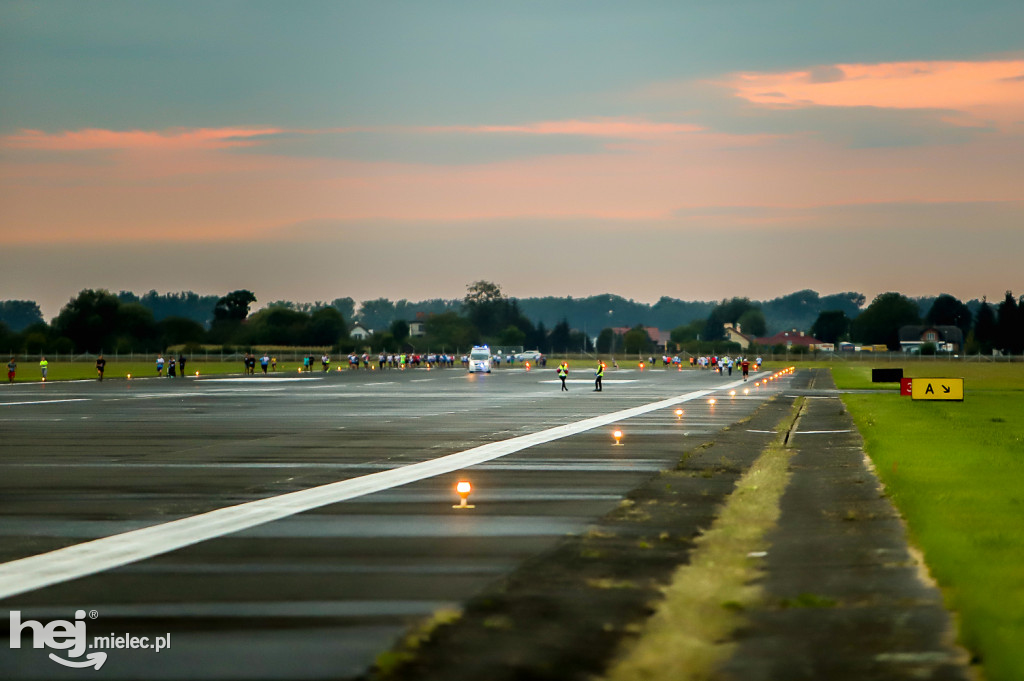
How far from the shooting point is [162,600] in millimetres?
8844

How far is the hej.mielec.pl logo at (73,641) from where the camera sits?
719 centimetres

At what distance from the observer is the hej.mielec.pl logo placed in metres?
7.19

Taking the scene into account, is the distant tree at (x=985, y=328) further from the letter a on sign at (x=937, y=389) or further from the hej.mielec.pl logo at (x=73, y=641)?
the hej.mielec.pl logo at (x=73, y=641)

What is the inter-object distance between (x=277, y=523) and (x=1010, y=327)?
554 feet

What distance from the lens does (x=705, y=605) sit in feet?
27.9

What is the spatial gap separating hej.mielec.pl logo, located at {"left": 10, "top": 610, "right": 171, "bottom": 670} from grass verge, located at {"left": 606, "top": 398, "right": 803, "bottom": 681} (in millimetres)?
3016

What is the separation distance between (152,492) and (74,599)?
7207 mm

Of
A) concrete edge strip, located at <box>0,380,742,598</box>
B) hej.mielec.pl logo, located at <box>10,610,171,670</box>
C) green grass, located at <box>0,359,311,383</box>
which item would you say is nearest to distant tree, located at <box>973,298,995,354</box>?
green grass, located at <box>0,359,311,383</box>

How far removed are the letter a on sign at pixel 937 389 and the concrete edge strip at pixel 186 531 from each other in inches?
1022

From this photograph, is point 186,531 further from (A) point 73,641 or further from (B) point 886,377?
(B) point 886,377

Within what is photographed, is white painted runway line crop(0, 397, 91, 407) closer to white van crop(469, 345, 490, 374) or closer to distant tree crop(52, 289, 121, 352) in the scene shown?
white van crop(469, 345, 490, 374)

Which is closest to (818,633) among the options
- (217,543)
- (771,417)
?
(217,543)

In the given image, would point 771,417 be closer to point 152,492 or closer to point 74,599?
point 152,492

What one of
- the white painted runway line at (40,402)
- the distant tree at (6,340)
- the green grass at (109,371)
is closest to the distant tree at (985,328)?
the green grass at (109,371)
